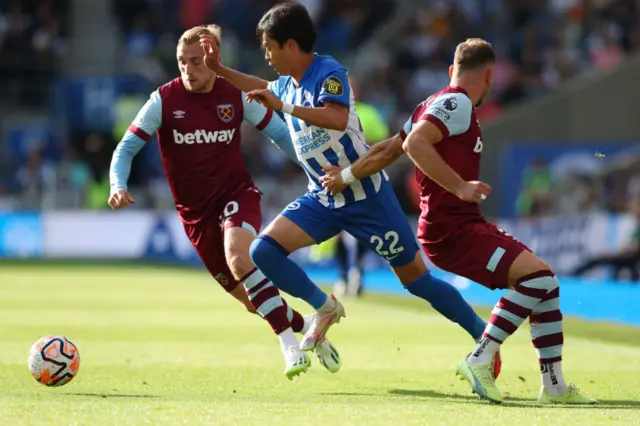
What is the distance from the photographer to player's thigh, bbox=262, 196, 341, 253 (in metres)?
A: 8.03

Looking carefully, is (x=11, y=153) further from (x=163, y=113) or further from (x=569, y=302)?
(x=163, y=113)

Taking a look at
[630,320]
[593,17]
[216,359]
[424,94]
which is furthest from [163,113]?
[593,17]

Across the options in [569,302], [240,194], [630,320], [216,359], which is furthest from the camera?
[569,302]

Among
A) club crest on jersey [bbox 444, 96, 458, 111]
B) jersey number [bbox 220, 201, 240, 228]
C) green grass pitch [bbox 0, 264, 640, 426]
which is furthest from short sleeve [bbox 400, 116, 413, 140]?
jersey number [bbox 220, 201, 240, 228]

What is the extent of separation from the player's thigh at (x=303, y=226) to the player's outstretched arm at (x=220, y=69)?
1.05 metres

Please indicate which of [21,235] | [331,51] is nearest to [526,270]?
[21,235]

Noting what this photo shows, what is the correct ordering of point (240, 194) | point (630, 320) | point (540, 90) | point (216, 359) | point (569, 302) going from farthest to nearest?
point (540, 90)
point (569, 302)
point (630, 320)
point (216, 359)
point (240, 194)

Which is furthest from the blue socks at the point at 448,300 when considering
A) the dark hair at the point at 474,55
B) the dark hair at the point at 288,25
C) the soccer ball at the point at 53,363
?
the soccer ball at the point at 53,363

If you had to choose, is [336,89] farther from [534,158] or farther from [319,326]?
[534,158]

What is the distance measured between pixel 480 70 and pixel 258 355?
364cm

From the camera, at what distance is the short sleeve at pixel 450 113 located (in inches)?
283

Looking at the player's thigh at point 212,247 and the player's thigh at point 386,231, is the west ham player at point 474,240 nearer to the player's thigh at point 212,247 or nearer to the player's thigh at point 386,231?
the player's thigh at point 386,231

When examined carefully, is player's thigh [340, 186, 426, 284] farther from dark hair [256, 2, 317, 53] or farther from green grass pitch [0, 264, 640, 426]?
dark hair [256, 2, 317, 53]

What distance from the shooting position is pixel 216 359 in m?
9.75
